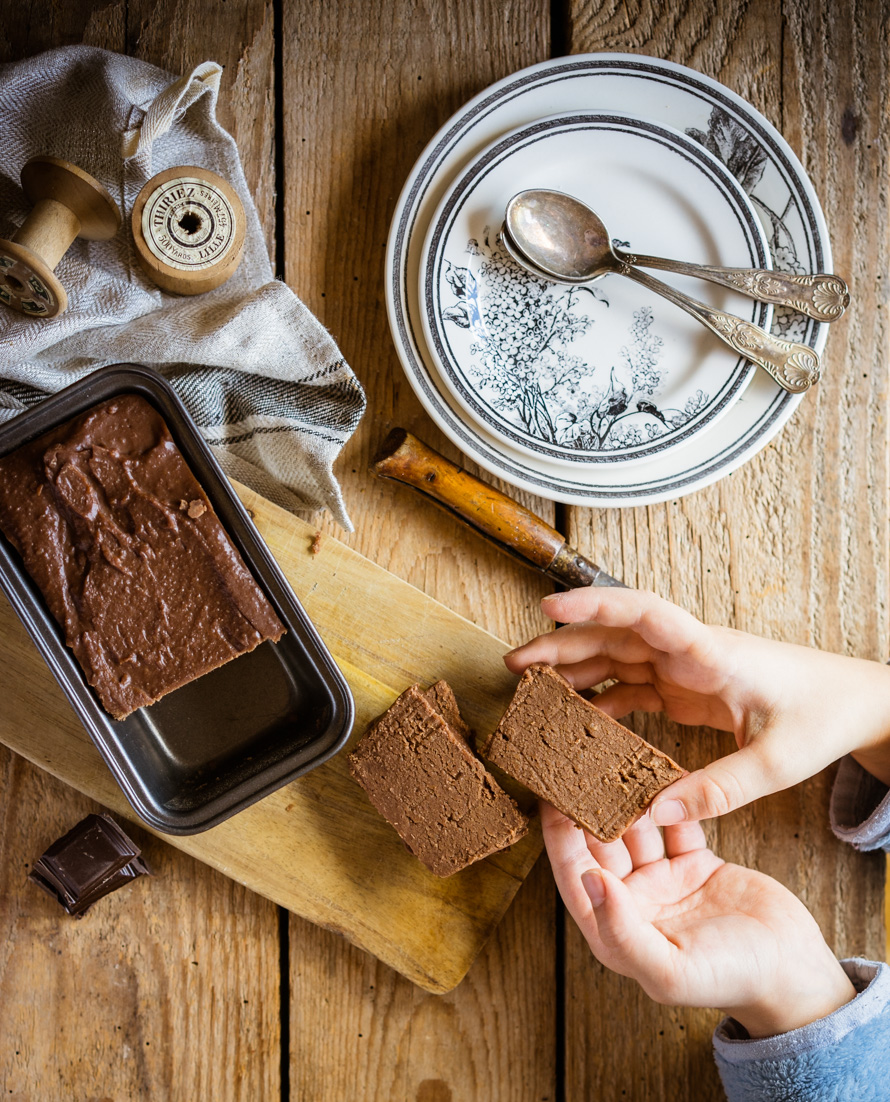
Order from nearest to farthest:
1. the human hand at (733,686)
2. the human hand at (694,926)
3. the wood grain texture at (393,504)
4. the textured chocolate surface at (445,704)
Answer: the human hand at (694,926) < the human hand at (733,686) < the textured chocolate surface at (445,704) < the wood grain texture at (393,504)

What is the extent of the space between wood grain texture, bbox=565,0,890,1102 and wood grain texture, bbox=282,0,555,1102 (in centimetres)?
13

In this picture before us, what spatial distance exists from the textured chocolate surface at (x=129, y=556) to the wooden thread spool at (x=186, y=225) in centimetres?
29

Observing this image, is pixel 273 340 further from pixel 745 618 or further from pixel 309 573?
pixel 745 618

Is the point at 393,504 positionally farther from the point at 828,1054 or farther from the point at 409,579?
the point at 828,1054

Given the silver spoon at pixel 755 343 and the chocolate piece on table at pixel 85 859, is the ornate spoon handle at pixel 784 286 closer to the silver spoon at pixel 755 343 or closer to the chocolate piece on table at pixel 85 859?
the silver spoon at pixel 755 343

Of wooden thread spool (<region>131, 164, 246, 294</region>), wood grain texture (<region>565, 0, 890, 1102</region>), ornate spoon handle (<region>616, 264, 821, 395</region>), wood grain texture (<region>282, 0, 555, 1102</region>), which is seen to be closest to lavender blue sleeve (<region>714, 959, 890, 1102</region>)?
wood grain texture (<region>565, 0, 890, 1102</region>)

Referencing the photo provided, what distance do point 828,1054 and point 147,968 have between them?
137 centimetres

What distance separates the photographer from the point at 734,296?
66.0 inches

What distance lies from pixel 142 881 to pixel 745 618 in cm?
139

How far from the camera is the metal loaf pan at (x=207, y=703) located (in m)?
1.44

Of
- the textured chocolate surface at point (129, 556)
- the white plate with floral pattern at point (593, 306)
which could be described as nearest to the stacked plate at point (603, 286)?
the white plate with floral pattern at point (593, 306)

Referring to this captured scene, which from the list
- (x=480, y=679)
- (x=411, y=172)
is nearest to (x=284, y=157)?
(x=411, y=172)

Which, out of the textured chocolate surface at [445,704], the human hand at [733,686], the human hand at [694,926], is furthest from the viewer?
the textured chocolate surface at [445,704]

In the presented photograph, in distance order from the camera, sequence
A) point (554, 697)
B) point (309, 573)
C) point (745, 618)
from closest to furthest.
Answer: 1. point (554, 697)
2. point (309, 573)
3. point (745, 618)
